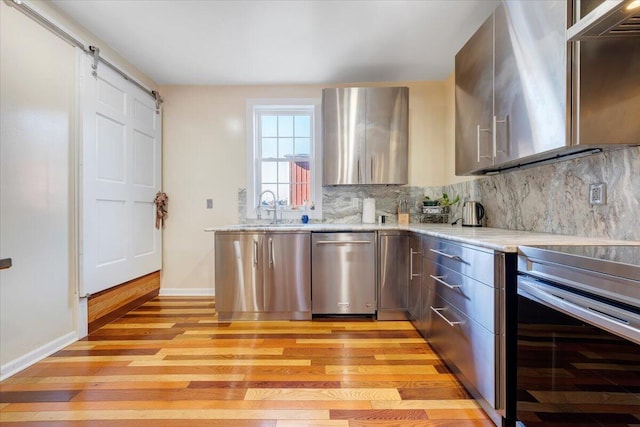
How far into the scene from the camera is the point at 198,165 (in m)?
3.40

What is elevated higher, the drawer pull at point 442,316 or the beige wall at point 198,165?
the beige wall at point 198,165

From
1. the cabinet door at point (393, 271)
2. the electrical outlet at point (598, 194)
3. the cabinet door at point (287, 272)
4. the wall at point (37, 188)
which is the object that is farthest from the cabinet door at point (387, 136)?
the wall at point (37, 188)

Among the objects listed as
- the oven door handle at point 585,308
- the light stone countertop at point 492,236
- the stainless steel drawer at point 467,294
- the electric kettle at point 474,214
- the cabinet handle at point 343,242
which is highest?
the electric kettle at point 474,214

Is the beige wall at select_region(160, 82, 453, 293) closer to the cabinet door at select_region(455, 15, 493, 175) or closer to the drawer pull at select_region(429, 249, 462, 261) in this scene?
the cabinet door at select_region(455, 15, 493, 175)

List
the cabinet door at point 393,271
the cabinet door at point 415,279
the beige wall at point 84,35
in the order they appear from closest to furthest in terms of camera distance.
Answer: the beige wall at point 84,35, the cabinet door at point 415,279, the cabinet door at point 393,271

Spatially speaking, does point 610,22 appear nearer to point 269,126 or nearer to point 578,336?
point 578,336

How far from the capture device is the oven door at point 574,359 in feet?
2.78

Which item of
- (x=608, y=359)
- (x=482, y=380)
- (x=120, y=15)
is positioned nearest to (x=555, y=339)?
(x=608, y=359)

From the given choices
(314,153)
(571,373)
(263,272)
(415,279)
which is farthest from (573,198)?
(314,153)

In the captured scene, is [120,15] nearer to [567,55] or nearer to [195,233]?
[195,233]

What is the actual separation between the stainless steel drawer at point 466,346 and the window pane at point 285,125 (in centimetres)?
238

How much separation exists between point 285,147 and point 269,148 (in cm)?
19

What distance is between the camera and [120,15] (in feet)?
7.20

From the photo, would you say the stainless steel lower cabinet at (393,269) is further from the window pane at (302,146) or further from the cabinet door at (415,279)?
the window pane at (302,146)
